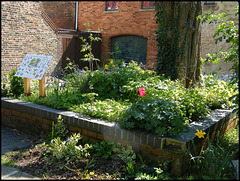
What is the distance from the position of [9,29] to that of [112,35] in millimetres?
5637

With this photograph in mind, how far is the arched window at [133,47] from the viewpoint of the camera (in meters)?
13.5

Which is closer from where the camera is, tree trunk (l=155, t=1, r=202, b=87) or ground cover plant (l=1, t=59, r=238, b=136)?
ground cover plant (l=1, t=59, r=238, b=136)

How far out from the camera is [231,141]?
4.55m

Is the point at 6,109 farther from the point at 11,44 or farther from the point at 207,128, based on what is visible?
the point at 11,44

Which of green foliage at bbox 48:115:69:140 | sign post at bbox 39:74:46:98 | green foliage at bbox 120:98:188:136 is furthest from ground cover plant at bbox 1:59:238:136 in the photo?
green foliage at bbox 48:115:69:140

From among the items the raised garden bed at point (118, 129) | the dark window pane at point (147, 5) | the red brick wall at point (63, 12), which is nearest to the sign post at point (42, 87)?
the raised garden bed at point (118, 129)

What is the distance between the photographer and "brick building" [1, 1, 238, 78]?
10.9 m

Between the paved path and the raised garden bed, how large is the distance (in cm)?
14

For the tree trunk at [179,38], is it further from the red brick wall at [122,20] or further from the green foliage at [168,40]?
the red brick wall at [122,20]

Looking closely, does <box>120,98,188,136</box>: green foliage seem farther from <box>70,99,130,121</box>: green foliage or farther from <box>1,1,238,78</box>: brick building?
<box>1,1,238,78</box>: brick building

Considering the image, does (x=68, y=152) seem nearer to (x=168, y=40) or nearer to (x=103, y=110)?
(x=103, y=110)

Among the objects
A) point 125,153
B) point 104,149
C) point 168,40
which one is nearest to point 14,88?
point 104,149

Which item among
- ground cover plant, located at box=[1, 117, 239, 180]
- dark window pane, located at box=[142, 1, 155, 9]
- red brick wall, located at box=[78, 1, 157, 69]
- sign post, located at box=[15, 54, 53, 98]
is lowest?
ground cover plant, located at box=[1, 117, 239, 180]

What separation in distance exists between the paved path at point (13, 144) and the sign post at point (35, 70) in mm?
941
